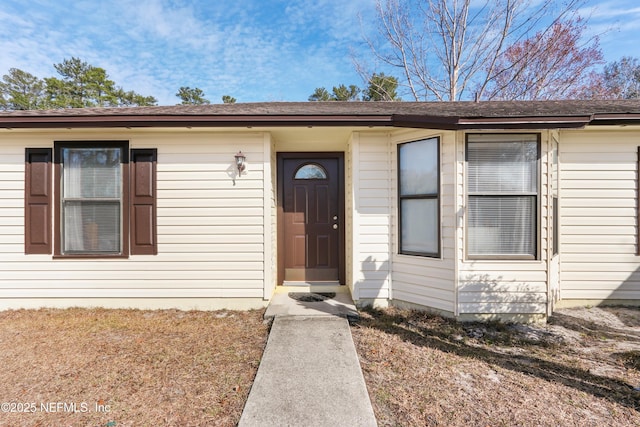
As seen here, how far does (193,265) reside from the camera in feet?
13.5

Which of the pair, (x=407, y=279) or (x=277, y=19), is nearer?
(x=407, y=279)

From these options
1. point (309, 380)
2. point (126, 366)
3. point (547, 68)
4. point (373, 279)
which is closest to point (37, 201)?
point (126, 366)

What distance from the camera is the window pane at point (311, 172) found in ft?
16.4

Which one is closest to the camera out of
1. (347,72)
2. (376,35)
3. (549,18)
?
(549,18)

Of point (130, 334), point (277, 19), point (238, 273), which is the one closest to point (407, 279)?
point (238, 273)

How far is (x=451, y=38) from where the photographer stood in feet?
35.9

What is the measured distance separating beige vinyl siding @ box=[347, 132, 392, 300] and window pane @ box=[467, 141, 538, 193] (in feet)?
3.53

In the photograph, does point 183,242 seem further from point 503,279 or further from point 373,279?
point 503,279

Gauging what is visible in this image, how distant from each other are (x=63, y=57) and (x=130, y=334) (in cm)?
2400

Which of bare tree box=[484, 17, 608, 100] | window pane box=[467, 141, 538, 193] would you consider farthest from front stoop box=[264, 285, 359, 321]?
bare tree box=[484, 17, 608, 100]

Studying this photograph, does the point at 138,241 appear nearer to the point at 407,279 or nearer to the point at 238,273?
the point at 238,273

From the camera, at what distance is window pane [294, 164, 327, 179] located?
500cm

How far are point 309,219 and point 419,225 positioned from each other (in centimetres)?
185

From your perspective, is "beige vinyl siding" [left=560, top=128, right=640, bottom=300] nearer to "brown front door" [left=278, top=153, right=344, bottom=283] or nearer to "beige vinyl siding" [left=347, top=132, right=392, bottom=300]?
"beige vinyl siding" [left=347, top=132, right=392, bottom=300]
